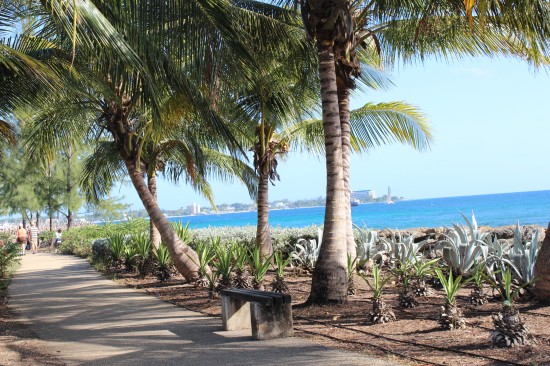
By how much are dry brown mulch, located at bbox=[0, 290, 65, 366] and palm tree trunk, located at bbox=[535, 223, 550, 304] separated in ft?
17.5

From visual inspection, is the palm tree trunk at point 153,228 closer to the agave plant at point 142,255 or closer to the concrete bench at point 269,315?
the agave plant at point 142,255

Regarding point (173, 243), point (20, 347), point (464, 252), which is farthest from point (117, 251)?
point (464, 252)

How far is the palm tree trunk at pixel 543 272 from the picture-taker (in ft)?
22.7

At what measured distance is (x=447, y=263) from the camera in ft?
32.1

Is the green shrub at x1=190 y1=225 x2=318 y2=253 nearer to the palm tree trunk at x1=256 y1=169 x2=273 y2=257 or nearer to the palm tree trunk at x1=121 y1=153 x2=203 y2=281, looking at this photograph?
the palm tree trunk at x1=256 y1=169 x2=273 y2=257

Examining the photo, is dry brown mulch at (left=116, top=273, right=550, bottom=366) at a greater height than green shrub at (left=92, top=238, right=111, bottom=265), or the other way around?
green shrub at (left=92, top=238, right=111, bottom=265)

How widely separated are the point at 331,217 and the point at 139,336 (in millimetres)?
2922

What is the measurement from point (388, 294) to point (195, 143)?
6389 mm

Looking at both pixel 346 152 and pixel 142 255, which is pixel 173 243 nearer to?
pixel 142 255

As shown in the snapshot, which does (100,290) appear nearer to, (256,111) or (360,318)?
(256,111)

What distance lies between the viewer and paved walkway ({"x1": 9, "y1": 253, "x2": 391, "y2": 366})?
5859mm

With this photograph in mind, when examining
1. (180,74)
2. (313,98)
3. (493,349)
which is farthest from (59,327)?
(313,98)

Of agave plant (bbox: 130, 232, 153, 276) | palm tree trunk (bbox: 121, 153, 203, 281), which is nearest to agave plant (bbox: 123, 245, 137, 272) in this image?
agave plant (bbox: 130, 232, 153, 276)

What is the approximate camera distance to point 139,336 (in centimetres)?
721
